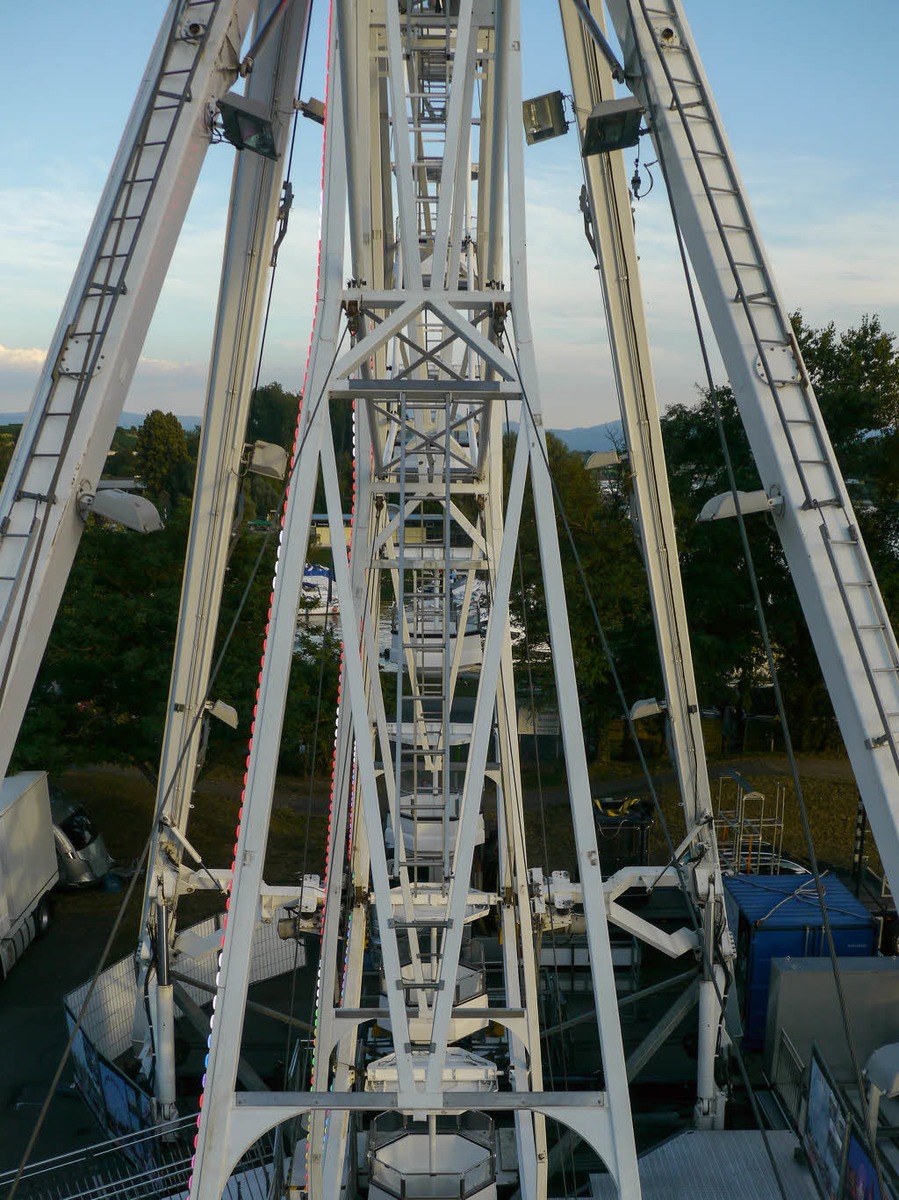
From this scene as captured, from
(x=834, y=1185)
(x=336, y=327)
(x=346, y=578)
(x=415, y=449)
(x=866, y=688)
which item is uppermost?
(x=415, y=449)

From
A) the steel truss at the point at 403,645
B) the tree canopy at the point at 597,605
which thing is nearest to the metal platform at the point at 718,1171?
the steel truss at the point at 403,645

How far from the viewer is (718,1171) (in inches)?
410

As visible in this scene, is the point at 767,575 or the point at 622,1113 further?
the point at 767,575

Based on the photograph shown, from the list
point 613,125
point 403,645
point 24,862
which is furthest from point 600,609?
point 613,125

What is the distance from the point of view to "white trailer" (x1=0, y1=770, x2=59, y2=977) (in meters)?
15.3

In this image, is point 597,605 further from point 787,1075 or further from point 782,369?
point 782,369

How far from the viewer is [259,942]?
15.4 metres

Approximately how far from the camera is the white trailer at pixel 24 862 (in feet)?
50.1

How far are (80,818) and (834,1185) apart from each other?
1349 cm

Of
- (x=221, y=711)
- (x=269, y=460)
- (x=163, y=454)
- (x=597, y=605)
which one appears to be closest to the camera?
(x=269, y=460)

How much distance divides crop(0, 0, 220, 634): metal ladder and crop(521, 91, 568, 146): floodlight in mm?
3900

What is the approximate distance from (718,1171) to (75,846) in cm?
1207

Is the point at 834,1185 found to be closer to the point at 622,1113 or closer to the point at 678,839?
the point at 622,1113

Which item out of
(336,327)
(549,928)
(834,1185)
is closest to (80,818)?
(549,928)
